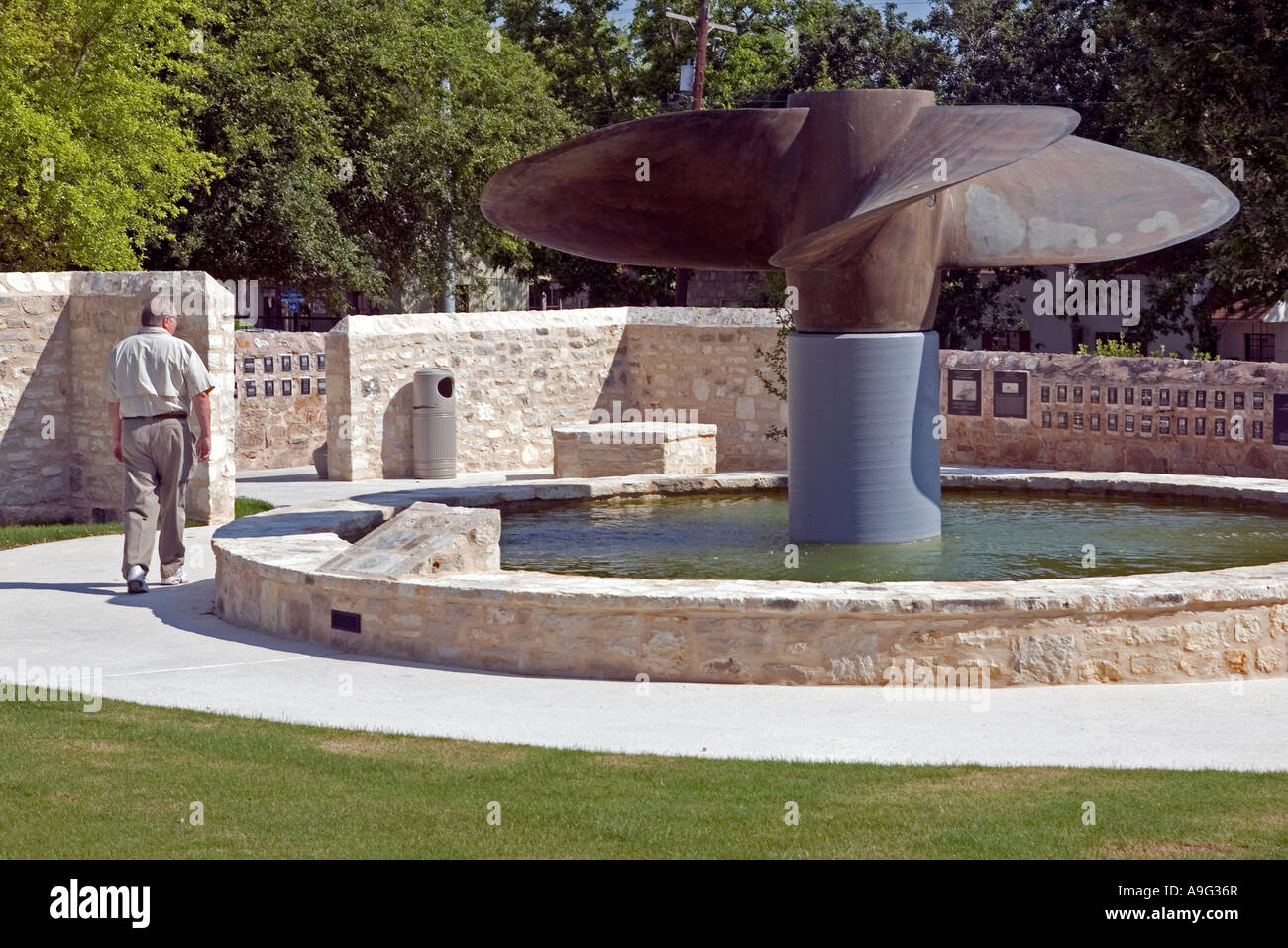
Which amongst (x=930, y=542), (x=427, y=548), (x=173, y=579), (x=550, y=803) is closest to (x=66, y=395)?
(x=173, y=579)

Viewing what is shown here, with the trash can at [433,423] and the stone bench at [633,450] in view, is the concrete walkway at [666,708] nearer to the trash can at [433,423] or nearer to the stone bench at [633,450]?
the stone bench at [633,450]

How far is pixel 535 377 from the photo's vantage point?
64.5 ft

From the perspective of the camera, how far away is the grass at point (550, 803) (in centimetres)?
584

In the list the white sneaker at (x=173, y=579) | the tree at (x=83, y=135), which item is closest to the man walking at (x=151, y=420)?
the white sneaker at (x=173, y=579)

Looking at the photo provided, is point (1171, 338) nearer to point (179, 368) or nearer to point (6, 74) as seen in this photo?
point (6, 74)

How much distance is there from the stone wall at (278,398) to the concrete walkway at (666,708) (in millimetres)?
8756

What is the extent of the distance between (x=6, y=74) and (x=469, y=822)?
1875 centimetres

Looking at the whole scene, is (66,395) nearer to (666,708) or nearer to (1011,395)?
(666,708)

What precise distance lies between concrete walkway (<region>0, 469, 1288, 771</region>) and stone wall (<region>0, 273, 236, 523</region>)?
4872 mm

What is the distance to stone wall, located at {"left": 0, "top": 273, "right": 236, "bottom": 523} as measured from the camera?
48.7ft

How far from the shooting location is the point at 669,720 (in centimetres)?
809

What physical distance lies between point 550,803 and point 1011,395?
13.3 meters

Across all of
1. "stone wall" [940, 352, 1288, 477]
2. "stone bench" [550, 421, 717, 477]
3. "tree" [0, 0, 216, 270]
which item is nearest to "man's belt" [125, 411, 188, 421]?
"stone bench" [550, 421, 717, 477]
